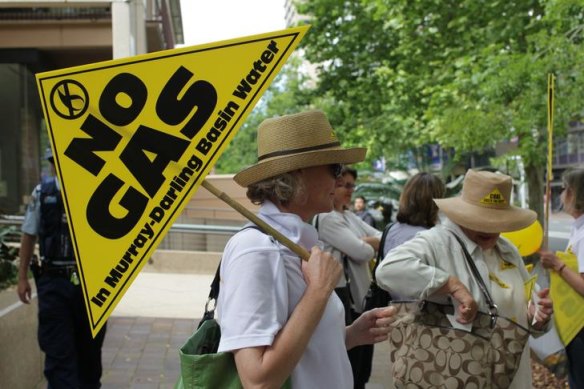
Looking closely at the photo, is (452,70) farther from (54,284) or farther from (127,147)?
(127,147)

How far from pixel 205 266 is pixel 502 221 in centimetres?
1081

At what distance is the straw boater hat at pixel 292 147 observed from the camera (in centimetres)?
222

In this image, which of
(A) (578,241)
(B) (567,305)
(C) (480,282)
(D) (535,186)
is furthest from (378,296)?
(D) (535,186)

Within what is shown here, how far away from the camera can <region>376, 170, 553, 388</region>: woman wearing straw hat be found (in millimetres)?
3137

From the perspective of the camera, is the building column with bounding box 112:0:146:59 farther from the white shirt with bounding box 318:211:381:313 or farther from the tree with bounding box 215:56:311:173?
the tree with bounding box 215:56:311:173

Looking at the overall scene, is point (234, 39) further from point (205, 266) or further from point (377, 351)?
point (205, 266)

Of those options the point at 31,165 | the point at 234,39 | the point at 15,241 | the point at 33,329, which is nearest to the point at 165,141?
the point at 234,39

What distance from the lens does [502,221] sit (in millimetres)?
3330

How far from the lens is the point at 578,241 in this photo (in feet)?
13.7

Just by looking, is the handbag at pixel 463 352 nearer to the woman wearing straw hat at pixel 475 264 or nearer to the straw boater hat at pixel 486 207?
the woman wearing straw hat at pixel 475 264

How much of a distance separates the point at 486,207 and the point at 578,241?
105 cm

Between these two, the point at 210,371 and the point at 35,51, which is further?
the point at 35,51

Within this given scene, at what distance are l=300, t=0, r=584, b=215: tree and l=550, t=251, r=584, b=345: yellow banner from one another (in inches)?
165

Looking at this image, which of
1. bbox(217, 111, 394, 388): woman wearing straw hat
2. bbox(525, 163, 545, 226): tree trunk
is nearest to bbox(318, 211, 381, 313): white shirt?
bbox(217, 111, 394, 388): woman wearing straw hat
